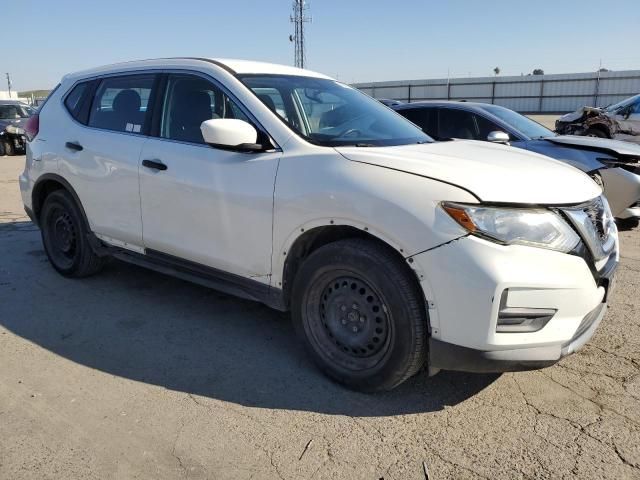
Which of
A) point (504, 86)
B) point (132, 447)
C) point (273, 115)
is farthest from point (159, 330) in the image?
point (504, 86)

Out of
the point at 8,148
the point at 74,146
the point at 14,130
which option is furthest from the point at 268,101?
the point at 8,148

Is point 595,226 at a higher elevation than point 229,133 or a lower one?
lower

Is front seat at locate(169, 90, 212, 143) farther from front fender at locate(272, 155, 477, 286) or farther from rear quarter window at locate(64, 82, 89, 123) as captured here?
rear quarter window at locate(64, 82, 89, 123)

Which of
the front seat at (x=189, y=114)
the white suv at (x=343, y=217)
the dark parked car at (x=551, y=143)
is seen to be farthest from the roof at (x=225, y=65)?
the dark parked car at (x=551, y=143)

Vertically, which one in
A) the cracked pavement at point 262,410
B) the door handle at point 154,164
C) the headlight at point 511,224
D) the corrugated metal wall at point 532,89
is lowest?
the cracked pavement at point 262,410

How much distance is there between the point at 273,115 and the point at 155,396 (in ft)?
5.94

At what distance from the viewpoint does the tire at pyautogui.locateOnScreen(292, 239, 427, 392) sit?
273 centimetres

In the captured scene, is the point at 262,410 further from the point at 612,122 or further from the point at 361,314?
the point at 612,122

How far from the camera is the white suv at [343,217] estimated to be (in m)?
2.56

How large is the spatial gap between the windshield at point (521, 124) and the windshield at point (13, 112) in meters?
16.2

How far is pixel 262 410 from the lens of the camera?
2938 millimetres

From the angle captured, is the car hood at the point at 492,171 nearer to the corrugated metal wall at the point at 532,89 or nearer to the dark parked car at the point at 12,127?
the dark parked car at the point at 12,127

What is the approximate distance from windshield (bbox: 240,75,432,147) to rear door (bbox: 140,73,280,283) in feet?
0.85

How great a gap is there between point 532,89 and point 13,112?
1395 inches
